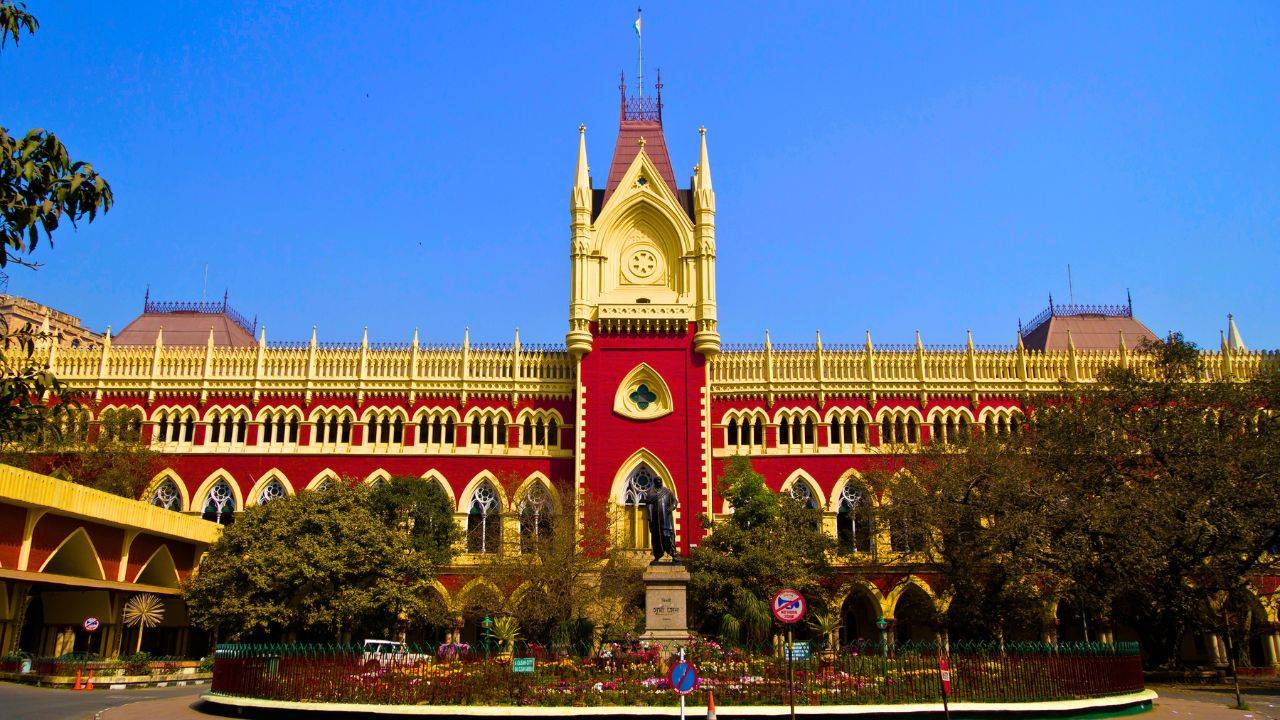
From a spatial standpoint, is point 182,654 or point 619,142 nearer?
point 182,654

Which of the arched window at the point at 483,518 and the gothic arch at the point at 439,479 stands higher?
the gothic arch at the point at 439,479

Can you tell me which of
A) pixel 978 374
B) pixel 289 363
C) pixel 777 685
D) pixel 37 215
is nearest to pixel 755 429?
pixel 978 374

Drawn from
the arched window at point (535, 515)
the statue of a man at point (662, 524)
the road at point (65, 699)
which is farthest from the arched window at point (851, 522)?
the road at point (65, 699)

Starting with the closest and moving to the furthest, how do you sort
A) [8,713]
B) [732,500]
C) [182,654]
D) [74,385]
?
[8,713]
[732,500]
[182,654]
[74,385]

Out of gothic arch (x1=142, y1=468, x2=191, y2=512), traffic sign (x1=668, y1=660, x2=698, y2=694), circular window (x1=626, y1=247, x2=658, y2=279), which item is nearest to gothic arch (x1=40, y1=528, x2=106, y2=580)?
gothic arch (x1=142, y1=468, x2=191, y2=512)

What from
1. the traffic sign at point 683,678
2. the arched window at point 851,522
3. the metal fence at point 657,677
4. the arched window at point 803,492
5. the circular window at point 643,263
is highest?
the circular window at point 643,263

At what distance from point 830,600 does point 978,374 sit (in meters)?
13.6

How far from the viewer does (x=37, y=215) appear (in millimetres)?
9734

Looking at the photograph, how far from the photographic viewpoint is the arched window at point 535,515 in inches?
1582

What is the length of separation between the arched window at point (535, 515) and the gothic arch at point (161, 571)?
46.5 feet

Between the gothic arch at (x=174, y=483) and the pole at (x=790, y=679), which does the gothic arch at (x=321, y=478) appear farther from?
the pole at (x=790, y=679)

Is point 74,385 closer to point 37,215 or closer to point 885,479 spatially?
point 885,479

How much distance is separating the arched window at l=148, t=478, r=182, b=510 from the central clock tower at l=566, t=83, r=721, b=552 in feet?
58.6

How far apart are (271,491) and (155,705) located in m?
20.6
